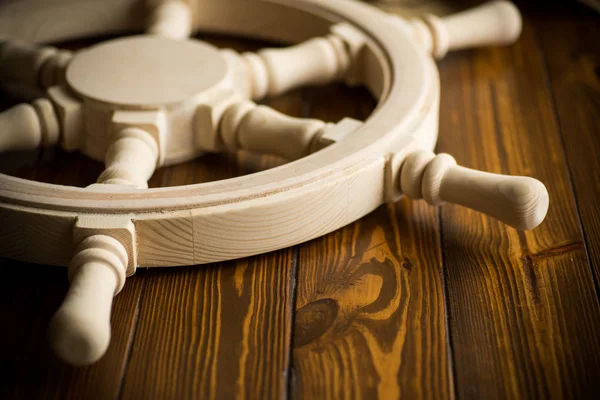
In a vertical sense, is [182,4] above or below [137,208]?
above

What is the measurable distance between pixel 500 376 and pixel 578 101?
0.68 m

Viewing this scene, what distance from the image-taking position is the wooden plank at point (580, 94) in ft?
3.54

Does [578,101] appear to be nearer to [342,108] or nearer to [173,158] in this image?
[342,108]

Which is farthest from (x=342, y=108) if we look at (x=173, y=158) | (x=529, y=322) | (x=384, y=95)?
(x=529, y=322)

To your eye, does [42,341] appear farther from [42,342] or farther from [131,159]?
[131,159]

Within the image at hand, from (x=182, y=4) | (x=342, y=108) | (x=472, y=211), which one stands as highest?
(x=182, y=4)

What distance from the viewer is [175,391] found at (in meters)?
0.78

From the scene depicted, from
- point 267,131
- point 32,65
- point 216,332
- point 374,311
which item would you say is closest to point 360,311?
point 374,311

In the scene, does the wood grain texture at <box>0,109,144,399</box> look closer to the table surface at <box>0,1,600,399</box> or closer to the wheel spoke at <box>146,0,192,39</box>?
the table surface at <box>0,1,600,399</box>

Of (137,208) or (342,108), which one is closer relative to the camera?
(137,208)

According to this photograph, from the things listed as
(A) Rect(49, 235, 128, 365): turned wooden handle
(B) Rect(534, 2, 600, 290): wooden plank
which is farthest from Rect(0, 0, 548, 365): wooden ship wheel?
(B) Rect(534, 2, 600, 290): wooden plank

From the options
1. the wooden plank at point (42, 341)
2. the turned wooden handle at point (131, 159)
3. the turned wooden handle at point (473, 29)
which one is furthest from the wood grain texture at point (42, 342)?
the turned wooden handle at point (473, 29)

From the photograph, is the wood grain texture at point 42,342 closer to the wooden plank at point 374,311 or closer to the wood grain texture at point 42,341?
the wood grain texture at point 42,341

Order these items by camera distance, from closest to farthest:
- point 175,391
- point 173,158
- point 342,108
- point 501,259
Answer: point 175,391 < point 501,259 < point 173,158 < point 342,108
